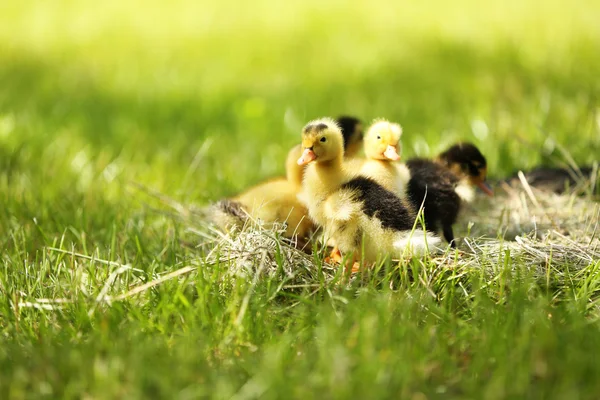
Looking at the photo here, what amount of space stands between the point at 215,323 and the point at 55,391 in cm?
60

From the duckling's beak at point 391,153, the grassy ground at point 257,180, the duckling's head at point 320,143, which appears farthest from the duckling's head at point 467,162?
the duckling's head at point 320,143

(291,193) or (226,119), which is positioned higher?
(291,193)

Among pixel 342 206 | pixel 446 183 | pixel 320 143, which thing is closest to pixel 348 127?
pixel 446 183

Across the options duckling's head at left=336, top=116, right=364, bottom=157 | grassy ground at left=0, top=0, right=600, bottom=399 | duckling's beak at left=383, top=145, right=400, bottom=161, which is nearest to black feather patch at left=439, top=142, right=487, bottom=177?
grassy ground at left=0, top=0, right=600, bottom=399

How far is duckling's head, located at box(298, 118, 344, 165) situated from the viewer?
3168mm

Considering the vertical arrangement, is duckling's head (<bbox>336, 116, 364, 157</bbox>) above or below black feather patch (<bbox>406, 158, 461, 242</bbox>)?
above

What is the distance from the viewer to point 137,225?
3.99m

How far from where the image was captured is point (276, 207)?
3566 mm

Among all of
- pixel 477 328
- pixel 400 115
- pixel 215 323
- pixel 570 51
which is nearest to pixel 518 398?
pixel 477 328

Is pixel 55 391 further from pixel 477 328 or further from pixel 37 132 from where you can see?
pixel 37 132

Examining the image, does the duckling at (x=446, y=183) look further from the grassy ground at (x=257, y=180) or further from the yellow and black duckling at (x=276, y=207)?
the yellow and black duckling at (x=276, y=207)

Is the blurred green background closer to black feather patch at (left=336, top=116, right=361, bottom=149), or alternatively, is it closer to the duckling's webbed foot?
black feather patch at (left=336, top=116, right=361, bottom=149)

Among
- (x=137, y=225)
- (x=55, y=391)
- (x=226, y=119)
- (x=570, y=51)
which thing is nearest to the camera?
(x=55, y=391)

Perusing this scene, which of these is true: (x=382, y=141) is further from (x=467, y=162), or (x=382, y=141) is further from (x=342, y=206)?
(x=467, y=162)
